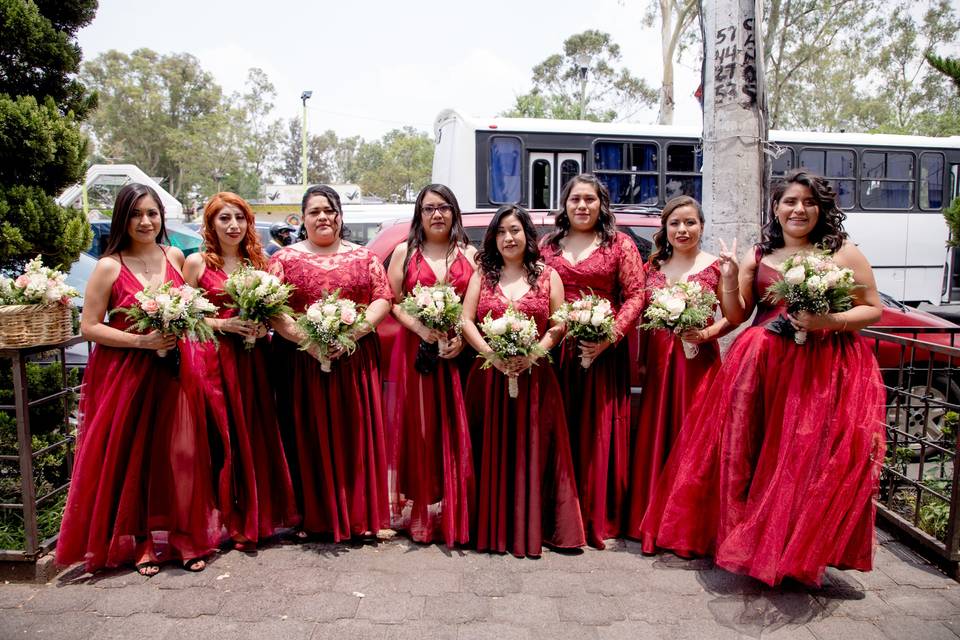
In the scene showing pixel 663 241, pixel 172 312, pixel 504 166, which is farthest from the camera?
pixel 504 166

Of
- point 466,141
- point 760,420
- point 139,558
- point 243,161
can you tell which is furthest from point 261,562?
point 243,161

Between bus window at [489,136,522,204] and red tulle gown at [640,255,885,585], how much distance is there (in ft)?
27.6

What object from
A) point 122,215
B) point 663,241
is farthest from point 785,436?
point 122,215

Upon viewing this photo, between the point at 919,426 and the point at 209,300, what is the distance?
6293mm

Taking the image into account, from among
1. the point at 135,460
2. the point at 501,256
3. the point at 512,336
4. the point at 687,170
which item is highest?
the point at 687,170

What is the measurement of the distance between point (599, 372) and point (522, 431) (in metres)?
0.64

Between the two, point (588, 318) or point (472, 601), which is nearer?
point (472, 601)

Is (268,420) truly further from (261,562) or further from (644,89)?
(644,89)

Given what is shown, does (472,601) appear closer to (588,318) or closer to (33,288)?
(588,318)

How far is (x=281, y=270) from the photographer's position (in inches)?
162

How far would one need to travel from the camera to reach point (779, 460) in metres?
3.62

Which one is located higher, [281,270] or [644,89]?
[644,89]

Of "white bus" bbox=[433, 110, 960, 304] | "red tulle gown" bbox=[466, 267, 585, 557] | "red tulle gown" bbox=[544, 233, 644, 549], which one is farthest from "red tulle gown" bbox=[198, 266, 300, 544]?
"white bus" bbox=[433, 110, 960, 304]

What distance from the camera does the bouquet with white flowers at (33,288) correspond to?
11.9 ft
